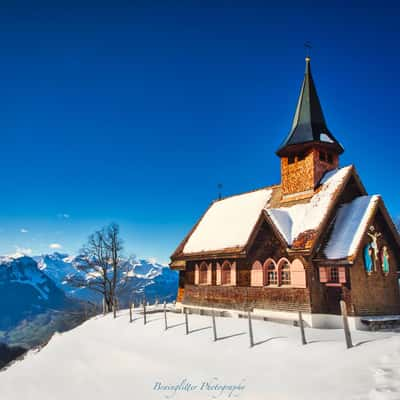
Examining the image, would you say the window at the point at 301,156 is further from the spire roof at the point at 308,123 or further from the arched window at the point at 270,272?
the arched window at the point at 270,272

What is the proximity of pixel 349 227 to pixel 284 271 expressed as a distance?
4375 mm

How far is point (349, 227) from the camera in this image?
18.3 m

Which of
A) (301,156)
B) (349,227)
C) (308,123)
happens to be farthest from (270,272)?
(308,123)

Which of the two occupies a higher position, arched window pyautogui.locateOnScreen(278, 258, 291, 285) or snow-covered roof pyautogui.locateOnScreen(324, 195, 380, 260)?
snow-covered roof pyautogui.locateOnScreen(324, 195, 380, 260)

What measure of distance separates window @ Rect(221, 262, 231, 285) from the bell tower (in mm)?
6242

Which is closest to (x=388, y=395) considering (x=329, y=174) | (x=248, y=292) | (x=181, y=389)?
(x=181, y=389)

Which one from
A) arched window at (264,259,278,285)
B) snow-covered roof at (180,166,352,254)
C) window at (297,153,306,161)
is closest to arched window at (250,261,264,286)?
arched window at (264,259,278,285)

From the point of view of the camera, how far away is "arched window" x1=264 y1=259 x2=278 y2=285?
65.5 ft

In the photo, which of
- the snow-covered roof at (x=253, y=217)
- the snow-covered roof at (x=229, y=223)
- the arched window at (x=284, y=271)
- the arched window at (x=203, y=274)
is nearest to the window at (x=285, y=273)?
the arched window at (x=284, y=271)

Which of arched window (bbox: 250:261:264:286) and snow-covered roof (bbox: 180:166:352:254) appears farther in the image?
arched window (bbox: 250:261:264:286)

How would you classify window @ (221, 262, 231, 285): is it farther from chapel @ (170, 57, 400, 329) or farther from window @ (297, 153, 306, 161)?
window @ (297, 153, 306, 161)

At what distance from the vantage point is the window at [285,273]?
19188 millimetres

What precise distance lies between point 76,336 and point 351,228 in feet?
64.3

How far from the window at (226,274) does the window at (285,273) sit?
4.66 m
